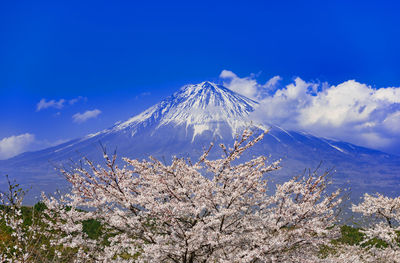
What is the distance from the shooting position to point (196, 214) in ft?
20.6

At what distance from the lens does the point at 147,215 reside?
657 centimetres

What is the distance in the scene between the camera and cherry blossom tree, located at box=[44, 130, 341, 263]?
6.32 metres

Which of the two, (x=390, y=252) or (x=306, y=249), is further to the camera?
(x=390, y=252)

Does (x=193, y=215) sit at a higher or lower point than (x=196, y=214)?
lower

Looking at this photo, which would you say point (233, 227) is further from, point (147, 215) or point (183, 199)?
point (147, 215)

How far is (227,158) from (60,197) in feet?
14.2

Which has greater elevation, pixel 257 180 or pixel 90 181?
pixel 90 181

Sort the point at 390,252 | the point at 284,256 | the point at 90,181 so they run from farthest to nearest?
the point at 390,252, the point at 90,181, the point at 284,256

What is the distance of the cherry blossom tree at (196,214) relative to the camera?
20.7 ft

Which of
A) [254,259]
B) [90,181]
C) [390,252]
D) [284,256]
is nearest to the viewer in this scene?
[254,259]

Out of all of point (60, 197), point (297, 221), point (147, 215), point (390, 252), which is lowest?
point (390, 252)

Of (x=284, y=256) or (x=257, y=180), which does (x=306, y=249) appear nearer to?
(x=284, y=256)

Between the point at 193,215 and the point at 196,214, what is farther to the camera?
the point at 193,215

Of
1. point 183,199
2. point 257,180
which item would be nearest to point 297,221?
point 257,180
